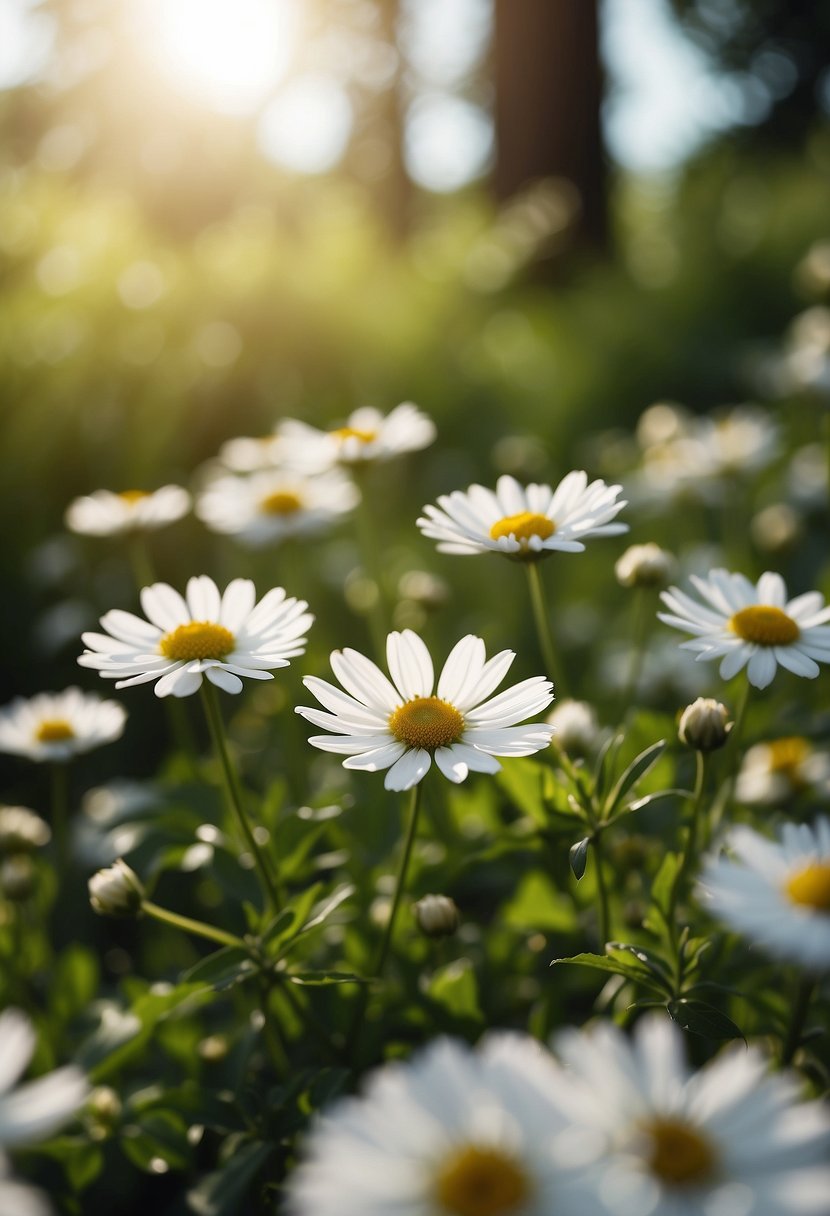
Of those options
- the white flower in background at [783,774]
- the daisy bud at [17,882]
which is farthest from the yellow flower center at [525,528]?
the daisy bud at [17,882]

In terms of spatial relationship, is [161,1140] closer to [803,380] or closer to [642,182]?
[803,380]

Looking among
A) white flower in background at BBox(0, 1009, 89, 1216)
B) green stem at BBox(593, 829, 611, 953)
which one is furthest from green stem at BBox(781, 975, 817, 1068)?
white flower in background at BBox(0, 1009, 89, 1216)

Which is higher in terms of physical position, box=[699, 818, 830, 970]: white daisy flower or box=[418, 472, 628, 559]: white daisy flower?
box=[418, 472, 628, 559]: white daisy flower

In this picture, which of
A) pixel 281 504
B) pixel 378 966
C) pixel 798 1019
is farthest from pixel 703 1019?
pixel 281 504

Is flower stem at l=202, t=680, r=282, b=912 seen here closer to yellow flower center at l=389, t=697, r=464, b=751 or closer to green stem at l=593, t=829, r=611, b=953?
yellow flower center at l=389, t=697, r=464, b=751

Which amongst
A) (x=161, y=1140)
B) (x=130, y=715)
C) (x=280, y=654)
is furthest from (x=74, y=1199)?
(x=130, y=715)
